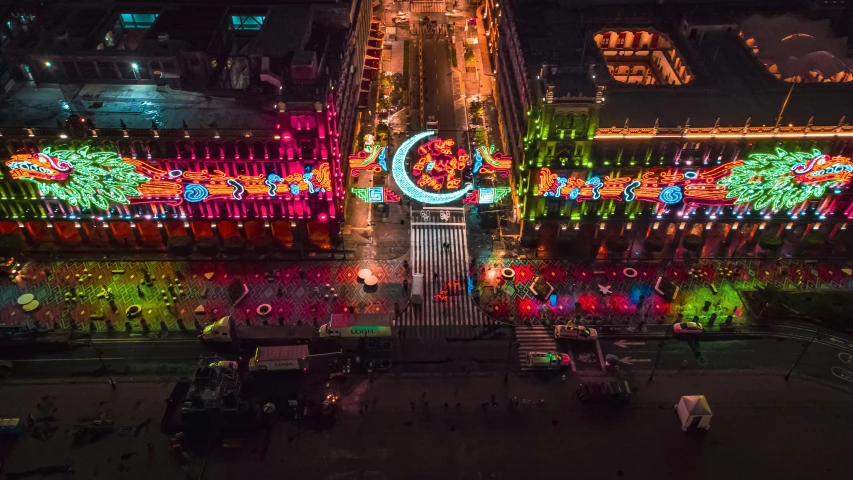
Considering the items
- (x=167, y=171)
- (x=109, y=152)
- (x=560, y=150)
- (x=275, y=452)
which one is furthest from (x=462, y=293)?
(x=109, y=152)

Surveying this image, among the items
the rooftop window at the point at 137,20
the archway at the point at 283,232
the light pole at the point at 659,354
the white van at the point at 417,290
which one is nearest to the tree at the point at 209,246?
the archway at the point at 283,232

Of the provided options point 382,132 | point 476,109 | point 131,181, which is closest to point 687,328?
point 476,109

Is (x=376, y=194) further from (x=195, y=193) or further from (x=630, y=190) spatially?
(x=630, y=190)

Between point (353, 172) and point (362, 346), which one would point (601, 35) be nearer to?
point (353, 172)

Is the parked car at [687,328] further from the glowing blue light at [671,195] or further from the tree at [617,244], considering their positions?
the glowing blue light at [671,195]

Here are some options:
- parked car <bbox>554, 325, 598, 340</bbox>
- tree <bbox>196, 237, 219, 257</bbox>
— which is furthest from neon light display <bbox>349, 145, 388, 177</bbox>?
parked car <bbox>554, 325, 598, 340</bbox>

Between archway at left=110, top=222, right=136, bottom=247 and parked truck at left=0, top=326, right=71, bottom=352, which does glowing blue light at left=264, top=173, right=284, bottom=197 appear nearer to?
archway at left=110, top=222, right=136, bottom=247
